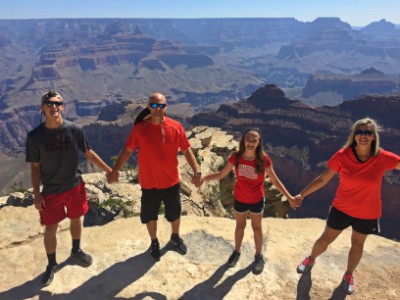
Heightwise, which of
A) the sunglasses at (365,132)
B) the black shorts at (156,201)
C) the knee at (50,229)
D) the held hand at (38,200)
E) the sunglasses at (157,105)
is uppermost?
the sunglasses at (157,105)

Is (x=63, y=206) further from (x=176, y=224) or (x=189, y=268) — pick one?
(x=189, y=268)

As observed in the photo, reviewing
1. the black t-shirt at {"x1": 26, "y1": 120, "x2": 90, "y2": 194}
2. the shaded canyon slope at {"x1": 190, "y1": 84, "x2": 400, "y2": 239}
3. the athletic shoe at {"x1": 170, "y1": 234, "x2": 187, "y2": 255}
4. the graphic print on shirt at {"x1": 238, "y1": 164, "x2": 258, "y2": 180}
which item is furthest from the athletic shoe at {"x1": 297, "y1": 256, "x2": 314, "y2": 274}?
the shaded canyon slope at {"x1": 190, "y1": 84, "x2": 400, "y2": 239}

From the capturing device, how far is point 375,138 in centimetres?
525

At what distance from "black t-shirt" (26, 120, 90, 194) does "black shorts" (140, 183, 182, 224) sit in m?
1.23

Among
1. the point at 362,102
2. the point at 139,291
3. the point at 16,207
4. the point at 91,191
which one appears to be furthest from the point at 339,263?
the point at 362,102

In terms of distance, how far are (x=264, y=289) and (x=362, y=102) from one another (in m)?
86.3

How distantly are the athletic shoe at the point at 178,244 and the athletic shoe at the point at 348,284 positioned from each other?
2.89m

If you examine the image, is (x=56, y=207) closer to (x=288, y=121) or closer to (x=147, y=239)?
(x=147, y=239)

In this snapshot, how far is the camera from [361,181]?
529 cm

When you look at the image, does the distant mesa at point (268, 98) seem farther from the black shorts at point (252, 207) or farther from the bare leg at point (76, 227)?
the bare leg at point (76, 227)

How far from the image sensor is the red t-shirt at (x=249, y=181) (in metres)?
5.91

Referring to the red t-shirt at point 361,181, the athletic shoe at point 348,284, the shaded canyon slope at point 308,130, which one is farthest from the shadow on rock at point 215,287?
the shaded canyon slope at point 308,130

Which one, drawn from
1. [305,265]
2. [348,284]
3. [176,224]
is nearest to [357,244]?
[348,284]

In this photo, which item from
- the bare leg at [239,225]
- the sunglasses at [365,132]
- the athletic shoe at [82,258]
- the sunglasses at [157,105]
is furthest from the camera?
the athletic shoe at [82,258]
